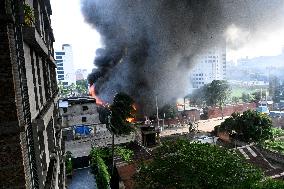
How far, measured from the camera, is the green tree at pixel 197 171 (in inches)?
524

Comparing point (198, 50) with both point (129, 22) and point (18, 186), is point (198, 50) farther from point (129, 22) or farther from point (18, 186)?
point (18, 186)

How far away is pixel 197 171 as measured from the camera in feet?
44.7

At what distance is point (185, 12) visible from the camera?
173 feet

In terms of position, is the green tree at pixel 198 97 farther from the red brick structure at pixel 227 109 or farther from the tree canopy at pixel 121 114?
the tree canopy at pixel 121 114

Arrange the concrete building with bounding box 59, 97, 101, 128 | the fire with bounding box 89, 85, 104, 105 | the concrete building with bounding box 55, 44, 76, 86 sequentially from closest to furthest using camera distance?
1. the concrete building with bounding box 59, 97, 101, 128
2. the fire with bounding box 89, 85, 104, 105
3. the concrete building with bounding box 55, 44, 76, 86

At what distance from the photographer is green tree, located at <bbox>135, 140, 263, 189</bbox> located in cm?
1332

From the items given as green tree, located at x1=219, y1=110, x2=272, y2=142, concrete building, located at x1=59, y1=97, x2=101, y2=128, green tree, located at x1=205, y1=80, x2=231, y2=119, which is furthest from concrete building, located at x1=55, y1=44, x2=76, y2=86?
green tree, located at x1=219, y1=110, x2=272, y2=142

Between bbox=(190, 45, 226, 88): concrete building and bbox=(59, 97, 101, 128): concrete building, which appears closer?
bbox=(59, 97, 101, 128): concrete building

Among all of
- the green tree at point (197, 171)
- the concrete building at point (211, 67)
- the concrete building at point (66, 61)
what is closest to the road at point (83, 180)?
the green tree at point (197, 171)

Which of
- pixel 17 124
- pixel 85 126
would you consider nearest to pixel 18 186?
pixel 17 124

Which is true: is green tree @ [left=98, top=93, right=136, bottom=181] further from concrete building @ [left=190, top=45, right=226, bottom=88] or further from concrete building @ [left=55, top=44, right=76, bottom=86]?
concrete building @ [left=55, top=44, right=76, bottom=86]

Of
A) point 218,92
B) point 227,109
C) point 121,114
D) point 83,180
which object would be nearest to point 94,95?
point 121,114

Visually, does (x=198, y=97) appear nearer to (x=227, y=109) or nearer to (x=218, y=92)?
(x=218, y=92)

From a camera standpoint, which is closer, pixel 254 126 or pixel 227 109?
pixel 254 126
